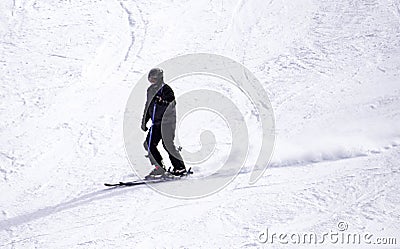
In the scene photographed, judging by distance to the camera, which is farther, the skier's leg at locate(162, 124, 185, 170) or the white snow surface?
the skier's leg at locate(162, 124, 185, 170)

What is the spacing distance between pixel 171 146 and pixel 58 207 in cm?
192

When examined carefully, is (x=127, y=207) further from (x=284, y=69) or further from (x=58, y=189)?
(x=284, y=69)

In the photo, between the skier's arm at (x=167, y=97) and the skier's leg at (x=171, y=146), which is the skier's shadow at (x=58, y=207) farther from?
the skier's arm at (x=167, y=97)

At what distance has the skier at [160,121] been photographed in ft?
26.6

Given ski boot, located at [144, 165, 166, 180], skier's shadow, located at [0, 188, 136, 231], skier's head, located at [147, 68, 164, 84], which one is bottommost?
skier's shadow, located at [0, 188, 136, 231]

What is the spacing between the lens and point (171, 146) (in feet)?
28.3

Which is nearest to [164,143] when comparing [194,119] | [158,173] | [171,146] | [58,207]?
[171,146]

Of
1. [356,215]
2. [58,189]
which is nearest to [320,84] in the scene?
[356,215]

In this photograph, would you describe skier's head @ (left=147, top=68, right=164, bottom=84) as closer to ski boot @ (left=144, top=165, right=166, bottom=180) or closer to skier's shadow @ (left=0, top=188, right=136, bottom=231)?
ski boot @ (left=144, top=165, right=166, bottom=180)

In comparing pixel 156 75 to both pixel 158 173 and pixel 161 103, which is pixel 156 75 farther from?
pixel 158 173

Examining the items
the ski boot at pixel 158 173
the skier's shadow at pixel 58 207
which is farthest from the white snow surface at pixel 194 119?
the ski boot at pixel 158 173

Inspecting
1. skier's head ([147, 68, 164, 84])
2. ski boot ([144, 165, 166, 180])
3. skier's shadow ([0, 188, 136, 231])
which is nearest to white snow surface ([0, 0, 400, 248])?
skier's shadow ([0, 188, 136, 231])

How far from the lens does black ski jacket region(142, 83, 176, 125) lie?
8117 mm

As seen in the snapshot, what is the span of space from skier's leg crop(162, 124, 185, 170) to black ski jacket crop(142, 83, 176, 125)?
170mm
